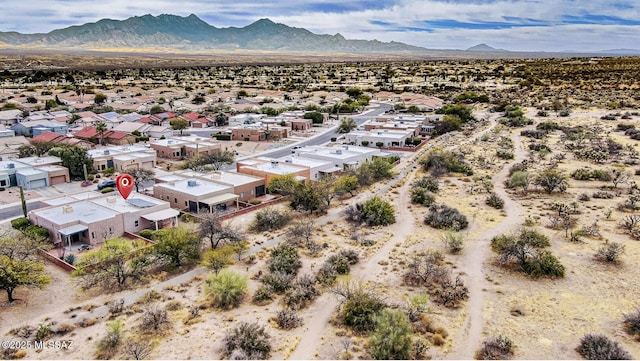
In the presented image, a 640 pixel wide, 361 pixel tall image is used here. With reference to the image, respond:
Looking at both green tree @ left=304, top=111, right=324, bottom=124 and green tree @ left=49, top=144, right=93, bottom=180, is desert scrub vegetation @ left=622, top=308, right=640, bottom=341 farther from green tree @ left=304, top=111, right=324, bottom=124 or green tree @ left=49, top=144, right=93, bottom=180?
green tree @ left=304, top=111, right=324, bottom=124

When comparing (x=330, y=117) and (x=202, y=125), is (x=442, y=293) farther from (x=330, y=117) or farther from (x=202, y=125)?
(x=330, y=117)

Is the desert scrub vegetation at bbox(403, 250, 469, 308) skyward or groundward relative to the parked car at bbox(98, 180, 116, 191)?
skyward

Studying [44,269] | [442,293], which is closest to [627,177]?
[442,293]

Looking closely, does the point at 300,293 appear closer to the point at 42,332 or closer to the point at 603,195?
the point at 42,332

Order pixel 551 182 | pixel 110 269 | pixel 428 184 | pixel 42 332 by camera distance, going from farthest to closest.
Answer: pixel 428 184
pixel 551 182
pixel 110 269
pixel 42 332

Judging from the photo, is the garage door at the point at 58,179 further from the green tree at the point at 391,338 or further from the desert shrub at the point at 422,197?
the green tree at the point at 391,338

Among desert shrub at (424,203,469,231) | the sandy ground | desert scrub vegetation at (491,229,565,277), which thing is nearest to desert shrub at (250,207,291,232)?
the sandy ground

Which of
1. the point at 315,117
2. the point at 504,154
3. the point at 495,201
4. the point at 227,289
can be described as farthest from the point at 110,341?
the point at 315,117
